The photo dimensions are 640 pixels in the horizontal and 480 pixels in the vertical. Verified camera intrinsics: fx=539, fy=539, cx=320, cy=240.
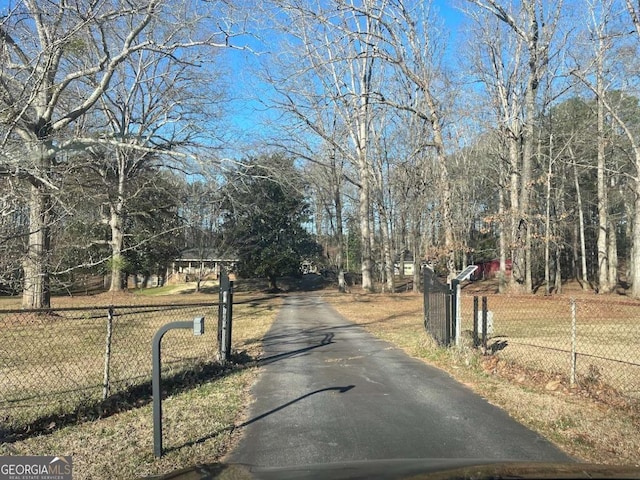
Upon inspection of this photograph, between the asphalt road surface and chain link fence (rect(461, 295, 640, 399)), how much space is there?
1.98 metres

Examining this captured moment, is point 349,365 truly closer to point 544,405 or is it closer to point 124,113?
point 544,405

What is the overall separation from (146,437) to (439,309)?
772 centimetres

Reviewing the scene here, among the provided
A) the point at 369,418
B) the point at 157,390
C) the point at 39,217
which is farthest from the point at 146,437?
the point at 39,217

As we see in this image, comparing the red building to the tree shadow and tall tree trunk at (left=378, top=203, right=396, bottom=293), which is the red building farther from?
the tree shadow

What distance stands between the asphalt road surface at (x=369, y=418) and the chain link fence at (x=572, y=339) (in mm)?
1978

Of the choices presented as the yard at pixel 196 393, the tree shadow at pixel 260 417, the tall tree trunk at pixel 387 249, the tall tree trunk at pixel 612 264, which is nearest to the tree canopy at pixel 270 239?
the tall tree trunk at pixel 387 249

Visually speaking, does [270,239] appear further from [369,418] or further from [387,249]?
[369,418]

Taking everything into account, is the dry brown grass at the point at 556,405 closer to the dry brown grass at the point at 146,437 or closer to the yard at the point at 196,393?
the yard at the point at 196,393

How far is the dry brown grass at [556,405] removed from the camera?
15.9ft

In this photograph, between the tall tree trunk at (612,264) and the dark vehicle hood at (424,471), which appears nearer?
the dark vehicle hood at (424,471)

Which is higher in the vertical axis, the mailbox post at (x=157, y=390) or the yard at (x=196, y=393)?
the mailbox post at (x=157, y=390)

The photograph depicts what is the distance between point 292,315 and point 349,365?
1169 centimetres

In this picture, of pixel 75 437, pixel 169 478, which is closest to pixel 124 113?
pixel 75 437

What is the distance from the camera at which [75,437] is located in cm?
508
